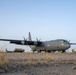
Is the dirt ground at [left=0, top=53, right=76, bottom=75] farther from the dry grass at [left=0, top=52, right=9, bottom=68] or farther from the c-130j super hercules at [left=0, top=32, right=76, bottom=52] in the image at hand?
the c-130j super hercules at [left=0, top=32, right=76, bottom=52]

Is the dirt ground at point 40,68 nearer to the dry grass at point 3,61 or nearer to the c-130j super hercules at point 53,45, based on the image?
the dry grass at point 3,61

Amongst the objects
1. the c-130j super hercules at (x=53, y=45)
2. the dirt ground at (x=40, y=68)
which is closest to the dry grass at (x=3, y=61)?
the dirt ground at (x=40, y=68)

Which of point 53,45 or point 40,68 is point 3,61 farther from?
point 53,45

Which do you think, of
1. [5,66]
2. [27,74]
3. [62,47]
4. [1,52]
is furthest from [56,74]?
[62,47]

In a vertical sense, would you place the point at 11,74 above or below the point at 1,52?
below

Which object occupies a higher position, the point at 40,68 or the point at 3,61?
the point at 3,61

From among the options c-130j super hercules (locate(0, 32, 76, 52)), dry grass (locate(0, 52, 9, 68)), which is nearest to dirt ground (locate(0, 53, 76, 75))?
dry grass (locate(0, 52, 9, 68))

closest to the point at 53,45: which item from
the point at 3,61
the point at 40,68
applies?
the point at 3,61

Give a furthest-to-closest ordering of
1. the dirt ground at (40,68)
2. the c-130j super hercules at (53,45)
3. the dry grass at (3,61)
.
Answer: the c-130j super hercules at (53,45) < the dry grass at (3,61) < the dirt ground at (40,68)

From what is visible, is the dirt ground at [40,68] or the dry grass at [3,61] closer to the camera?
the dirt ground at [40,68]

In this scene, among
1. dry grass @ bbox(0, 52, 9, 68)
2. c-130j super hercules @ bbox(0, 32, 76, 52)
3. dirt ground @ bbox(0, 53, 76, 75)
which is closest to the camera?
dirt ground @ bbox(0, 53, 76, 75)

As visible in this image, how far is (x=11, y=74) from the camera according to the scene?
20.1 ft

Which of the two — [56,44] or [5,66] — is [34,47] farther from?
[5,66]

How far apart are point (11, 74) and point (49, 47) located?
32559mm
